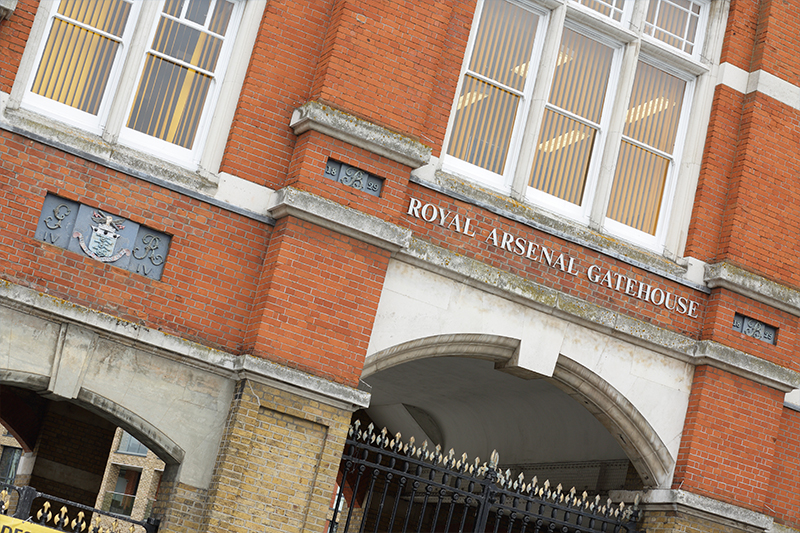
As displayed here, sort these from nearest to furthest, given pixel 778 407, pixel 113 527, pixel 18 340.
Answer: pixel 18 340 < pixel 113 527 < pixel 778 407

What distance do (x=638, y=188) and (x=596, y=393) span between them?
2662mm

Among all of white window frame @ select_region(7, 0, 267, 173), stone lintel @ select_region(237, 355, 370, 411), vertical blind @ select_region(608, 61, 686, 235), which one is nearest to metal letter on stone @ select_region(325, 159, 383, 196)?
white window frame @ select_region(7, 0, 267, 173)

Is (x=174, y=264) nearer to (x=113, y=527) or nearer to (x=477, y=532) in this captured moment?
(x=113, y=527)

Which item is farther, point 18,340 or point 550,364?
point 550,364

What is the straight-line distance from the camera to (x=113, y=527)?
27.2 ft

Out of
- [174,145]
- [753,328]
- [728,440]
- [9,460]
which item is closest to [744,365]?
[753,328]

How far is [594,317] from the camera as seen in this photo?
9.90 meters

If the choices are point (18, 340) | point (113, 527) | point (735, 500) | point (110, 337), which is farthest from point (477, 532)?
point (18, 340)

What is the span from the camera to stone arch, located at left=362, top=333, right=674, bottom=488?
9484 mm

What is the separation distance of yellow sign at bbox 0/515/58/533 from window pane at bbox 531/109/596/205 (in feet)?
20.6

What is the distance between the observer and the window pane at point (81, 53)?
339 inches

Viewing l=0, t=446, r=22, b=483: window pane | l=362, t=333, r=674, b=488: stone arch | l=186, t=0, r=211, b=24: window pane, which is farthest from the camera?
l=0, t=446, r=22, b=483: window pane

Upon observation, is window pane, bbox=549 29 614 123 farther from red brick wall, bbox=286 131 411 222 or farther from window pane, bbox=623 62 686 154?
red brick wall, bbox=286 131 411 222

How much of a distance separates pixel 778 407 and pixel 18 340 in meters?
8.40
